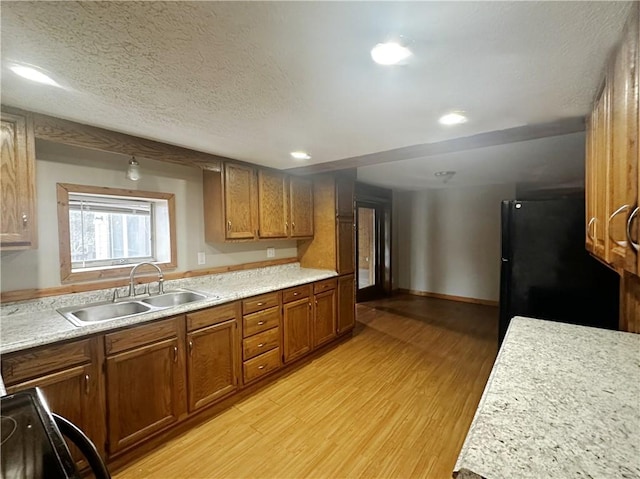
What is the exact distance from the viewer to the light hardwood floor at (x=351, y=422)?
175 centimetres

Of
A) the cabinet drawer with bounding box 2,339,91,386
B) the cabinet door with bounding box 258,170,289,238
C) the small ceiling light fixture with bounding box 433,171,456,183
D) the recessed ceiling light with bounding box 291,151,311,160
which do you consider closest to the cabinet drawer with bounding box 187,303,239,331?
the cabinet drawer with bounding box 2,339,91,386

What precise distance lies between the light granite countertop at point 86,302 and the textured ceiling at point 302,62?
4.00ft

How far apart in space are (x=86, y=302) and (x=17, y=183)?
0.91 m

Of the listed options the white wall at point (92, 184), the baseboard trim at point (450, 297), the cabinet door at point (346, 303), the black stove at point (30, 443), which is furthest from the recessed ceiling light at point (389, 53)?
the baseboard trim at point (450, 297)

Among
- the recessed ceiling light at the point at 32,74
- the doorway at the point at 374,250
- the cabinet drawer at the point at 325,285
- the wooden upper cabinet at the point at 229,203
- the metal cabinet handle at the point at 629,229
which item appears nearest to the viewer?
the metal cabinet handle at the point at 629,229

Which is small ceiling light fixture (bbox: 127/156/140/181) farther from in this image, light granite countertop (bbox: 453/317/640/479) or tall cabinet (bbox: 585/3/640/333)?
tall cabinet (bbox: 585/3/640/333)

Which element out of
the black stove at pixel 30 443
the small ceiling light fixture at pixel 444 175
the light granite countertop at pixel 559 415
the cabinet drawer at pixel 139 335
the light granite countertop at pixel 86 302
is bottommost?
A: the cabinet drawer at pixel 139 335

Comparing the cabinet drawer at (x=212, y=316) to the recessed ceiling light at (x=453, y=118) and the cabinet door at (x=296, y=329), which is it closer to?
the cabinet door at (x=296, y=329)

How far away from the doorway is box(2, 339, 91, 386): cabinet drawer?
4303mm

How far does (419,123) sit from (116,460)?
113 inches

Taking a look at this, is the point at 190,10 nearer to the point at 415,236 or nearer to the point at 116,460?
the point at 116,460

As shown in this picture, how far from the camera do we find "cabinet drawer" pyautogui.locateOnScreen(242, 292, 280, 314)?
2463mm

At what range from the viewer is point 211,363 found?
222cm

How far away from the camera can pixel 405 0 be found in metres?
0.87
